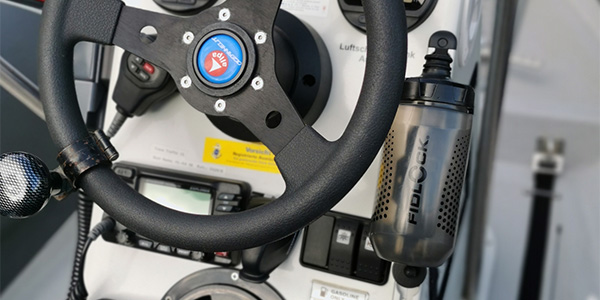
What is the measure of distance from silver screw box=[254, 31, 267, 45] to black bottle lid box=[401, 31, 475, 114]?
19 cm

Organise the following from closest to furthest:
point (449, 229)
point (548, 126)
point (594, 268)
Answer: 1. point (449, 229)
2. point (594, 268)
3. point (548, 126)

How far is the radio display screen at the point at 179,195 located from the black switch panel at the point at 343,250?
180 mm

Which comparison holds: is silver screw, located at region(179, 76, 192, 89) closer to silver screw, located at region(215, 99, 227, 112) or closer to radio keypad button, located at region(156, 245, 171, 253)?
silver screw, located at region(215, 99, 227, 112)

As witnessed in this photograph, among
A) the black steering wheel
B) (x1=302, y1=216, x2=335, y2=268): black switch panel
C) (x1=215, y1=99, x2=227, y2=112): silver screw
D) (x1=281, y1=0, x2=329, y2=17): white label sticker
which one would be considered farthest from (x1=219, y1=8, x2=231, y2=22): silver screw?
(x1=302, y1=216, x2=335, y2=268): black switch panel

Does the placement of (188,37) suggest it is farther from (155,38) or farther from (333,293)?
(333,293)

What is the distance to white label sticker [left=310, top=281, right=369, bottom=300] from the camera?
834mm

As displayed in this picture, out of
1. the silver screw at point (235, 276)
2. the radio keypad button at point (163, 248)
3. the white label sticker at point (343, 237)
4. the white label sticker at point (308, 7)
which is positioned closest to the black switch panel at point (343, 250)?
the white label sticker at point (343, 237)

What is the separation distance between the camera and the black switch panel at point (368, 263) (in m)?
0.82

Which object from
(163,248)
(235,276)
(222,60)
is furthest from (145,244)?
(222,60)

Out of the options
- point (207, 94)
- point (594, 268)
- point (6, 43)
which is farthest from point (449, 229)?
point (594, 268)

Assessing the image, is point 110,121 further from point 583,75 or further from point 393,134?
point 583,75

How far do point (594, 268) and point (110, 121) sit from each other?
1.48m

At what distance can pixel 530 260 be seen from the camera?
185cm

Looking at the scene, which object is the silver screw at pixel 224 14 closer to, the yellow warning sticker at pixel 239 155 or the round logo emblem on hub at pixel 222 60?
the round logo emblem on hub at pixel 222 60
